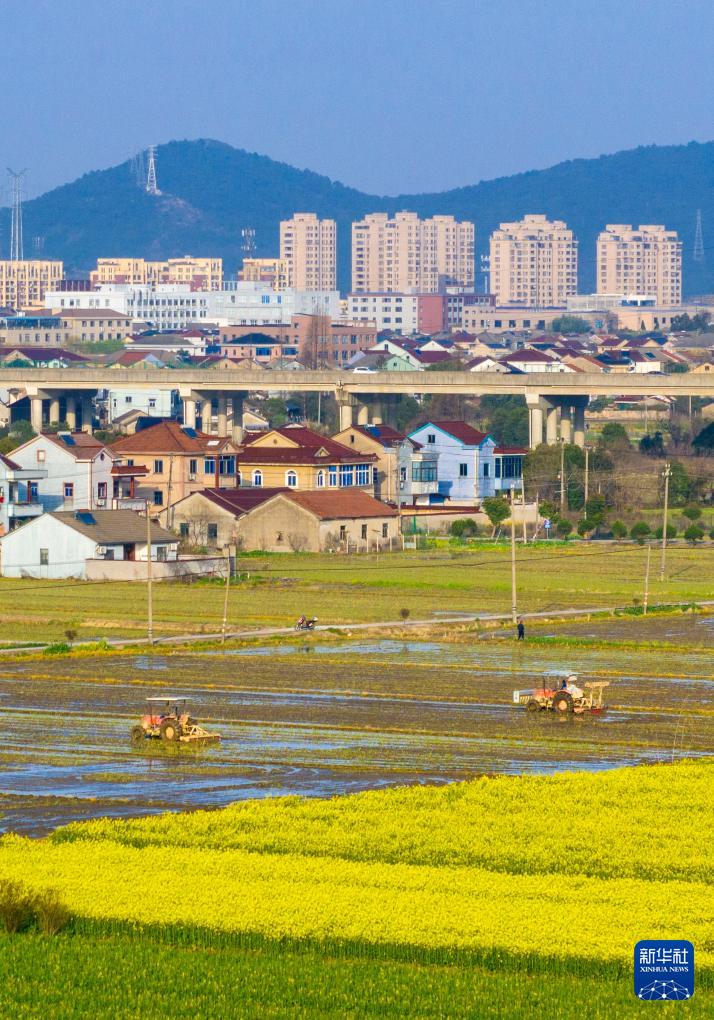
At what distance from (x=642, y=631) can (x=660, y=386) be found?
48.2 meters

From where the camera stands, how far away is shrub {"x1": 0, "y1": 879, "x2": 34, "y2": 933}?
18.0 metres

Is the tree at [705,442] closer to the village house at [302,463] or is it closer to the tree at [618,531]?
the village house at [302,463]

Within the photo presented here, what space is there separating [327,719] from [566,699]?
151 inches

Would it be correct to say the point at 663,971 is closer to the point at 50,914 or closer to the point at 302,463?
the point at 50,914

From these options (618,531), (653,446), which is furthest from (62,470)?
(653,446)

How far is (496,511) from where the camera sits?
6562cm

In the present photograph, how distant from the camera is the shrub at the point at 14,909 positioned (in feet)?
59.2

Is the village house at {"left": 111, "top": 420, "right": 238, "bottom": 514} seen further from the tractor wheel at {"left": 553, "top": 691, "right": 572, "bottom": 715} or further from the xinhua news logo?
the xinhua news logo

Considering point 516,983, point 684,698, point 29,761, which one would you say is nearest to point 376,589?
point 684,698

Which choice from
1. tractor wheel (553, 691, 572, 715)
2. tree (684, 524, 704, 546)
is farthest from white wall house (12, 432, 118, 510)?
tractor wheel (553, 691, 572, 715)

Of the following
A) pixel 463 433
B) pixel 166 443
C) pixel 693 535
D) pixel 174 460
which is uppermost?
pixel 463 433

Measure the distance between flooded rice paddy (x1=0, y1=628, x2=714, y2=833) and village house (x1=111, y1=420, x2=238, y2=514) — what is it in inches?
1188

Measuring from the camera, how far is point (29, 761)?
27031 millimetres

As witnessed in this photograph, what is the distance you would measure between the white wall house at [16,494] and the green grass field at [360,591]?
7.05 meters
